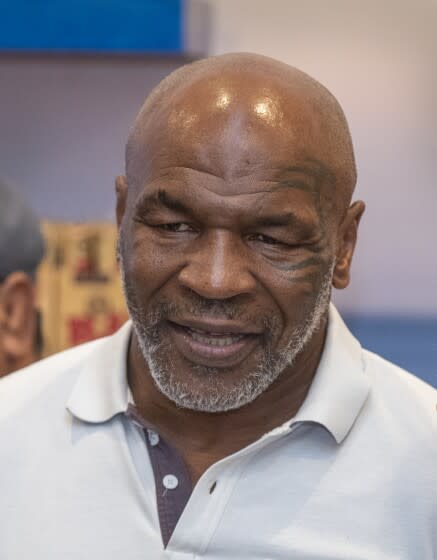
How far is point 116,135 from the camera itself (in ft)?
9.21

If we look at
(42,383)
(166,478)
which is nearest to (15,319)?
(42,383)

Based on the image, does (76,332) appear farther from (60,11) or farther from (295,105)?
(295,105)

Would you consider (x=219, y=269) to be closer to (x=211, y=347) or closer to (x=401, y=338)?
(x=211, y=347)

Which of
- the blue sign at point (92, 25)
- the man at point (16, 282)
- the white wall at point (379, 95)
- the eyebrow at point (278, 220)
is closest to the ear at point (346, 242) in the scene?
the eyebrow at point (278, 220)

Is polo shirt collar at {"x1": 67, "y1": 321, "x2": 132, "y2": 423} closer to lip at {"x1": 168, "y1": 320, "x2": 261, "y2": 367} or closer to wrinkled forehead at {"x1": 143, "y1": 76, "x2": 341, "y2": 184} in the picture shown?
lip at {"x1": 168, "y1": 320, "x2": 261, "y2": 367}

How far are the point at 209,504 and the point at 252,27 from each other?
161 cm

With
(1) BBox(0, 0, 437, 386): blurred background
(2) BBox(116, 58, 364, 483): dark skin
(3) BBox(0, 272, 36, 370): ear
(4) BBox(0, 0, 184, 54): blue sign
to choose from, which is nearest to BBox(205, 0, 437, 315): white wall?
(1) BBox(0, 0, 437, 386): blurred background

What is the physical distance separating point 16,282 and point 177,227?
898mm

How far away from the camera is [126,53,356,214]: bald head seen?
1.32 metres

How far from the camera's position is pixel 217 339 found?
4.46 ft

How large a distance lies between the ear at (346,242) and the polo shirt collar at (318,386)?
2.7 inches

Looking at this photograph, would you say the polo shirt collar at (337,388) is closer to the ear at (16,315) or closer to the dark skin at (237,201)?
the dark skin at (237,201)

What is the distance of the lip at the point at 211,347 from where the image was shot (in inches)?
53.4

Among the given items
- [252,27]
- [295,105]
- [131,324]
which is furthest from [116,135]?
[295,105]
